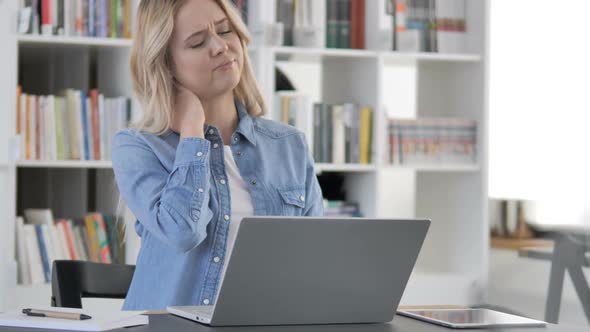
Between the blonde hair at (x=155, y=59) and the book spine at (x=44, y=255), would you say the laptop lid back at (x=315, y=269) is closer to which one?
the blonde hair at (x=155, y=59)

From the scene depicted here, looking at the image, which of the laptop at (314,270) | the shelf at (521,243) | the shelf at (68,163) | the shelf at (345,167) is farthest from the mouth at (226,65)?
the shelf at (345,167)

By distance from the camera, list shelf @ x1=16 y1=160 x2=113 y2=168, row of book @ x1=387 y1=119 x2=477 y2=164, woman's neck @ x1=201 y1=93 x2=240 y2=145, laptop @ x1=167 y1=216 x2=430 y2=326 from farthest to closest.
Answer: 1. row of book @ x1=387 y1=119 x2=477 y2=164
2. shelf @ x1=16 y1=160 x2=113 y2=168
3. woman's neck @ x1=201 y1=93 x2=240 y2=145
4. laptop @ x1=167 y1=216 x2=430 y2=326

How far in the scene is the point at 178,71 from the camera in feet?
6.39

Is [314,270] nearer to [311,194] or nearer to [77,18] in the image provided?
[311,194]

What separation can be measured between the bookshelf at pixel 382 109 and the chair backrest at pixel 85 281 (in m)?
1.22

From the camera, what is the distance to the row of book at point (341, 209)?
353 centimetres

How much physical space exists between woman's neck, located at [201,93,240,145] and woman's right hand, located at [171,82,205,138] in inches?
1.4

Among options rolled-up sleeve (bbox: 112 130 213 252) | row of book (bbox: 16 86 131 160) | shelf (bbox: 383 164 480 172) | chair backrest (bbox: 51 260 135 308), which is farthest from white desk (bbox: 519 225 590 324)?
shelf (bbox: 383 164 480 172)

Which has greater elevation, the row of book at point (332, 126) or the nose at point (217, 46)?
the nose at point (217, 46)

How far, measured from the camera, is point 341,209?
3555 millimetres

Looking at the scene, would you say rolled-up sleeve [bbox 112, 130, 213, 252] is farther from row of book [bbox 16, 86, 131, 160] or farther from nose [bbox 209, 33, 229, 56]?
row of book [bbox 16, 86, 131, 160]

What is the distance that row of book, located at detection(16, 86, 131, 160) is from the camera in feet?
10.2

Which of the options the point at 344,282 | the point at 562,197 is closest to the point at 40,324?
the point at 344,282

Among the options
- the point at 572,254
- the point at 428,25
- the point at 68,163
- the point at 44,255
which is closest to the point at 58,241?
the point at 44,255
